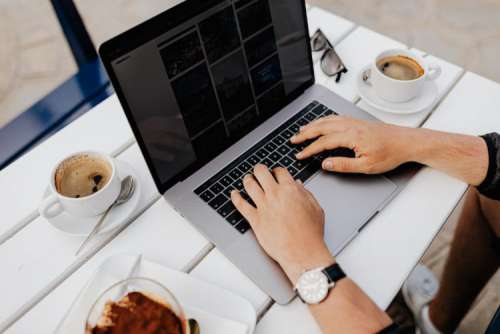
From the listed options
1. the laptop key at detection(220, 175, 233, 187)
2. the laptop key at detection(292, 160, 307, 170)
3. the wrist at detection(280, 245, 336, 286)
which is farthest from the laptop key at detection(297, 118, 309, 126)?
the wrist at detection(280, 245, 336, 286)

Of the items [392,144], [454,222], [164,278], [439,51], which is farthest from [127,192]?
[439,51]

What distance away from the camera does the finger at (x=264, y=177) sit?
802 mm

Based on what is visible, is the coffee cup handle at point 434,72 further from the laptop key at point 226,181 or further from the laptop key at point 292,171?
the laptop key at point 226,181

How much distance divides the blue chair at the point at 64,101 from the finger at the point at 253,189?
708mm

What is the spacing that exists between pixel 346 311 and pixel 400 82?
505 millimetres

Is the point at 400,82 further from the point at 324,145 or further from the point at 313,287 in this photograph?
the point at 313,287

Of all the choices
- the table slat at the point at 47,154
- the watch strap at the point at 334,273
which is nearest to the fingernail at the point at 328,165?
the watch strap at the point at 334,273

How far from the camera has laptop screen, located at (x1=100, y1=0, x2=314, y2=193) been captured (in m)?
0.71

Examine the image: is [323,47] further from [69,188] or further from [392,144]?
[69,188]

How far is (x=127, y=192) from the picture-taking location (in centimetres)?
83

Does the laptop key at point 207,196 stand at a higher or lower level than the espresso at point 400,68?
lower

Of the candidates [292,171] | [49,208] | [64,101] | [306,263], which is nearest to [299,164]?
[292,171]

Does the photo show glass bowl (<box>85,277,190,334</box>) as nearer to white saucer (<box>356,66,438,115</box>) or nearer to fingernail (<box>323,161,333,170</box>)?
fingernail (<box>323,161,333,170</box>)

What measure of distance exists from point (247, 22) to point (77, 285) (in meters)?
0.57
